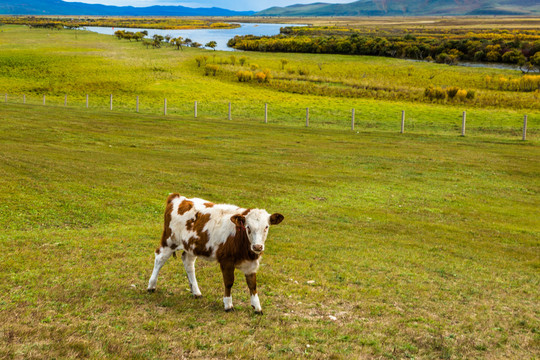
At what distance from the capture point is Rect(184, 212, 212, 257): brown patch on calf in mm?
8711

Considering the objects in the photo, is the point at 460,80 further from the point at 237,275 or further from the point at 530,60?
the point at 237,275

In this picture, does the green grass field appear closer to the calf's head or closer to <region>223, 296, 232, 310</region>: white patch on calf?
<region>223, 296, 232, 310</region>: white patch on calf

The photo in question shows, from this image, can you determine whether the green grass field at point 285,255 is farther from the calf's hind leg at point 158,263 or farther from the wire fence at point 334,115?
the wire fence at point 334,115

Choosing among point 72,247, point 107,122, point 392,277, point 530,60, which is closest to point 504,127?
point 107,122

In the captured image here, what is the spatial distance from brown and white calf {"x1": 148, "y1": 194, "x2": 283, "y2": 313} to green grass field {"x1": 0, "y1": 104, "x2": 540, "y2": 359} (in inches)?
25.0

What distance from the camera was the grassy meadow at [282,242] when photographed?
7762mm

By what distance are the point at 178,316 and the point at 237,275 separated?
2532 millimetres

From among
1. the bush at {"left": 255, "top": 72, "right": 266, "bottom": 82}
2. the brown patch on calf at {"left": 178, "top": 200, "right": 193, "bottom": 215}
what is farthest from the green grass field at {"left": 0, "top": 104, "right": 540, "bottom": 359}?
the bush at {"left": 255, "top": 72, "right": 266, "bottom": 82}

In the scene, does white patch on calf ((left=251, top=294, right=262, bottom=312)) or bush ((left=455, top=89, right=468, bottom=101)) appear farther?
bush ((left=455, top=89, right=468, bottom=101))

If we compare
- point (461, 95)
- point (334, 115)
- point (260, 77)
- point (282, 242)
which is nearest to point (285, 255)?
point (282, 242)

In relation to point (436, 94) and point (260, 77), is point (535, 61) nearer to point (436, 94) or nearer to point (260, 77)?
point (436, 94)

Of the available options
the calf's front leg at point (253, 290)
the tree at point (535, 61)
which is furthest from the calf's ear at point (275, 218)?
the tree at point (535, 61)

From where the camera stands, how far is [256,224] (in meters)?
7.87

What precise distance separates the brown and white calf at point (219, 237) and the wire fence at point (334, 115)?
35.9 metres
